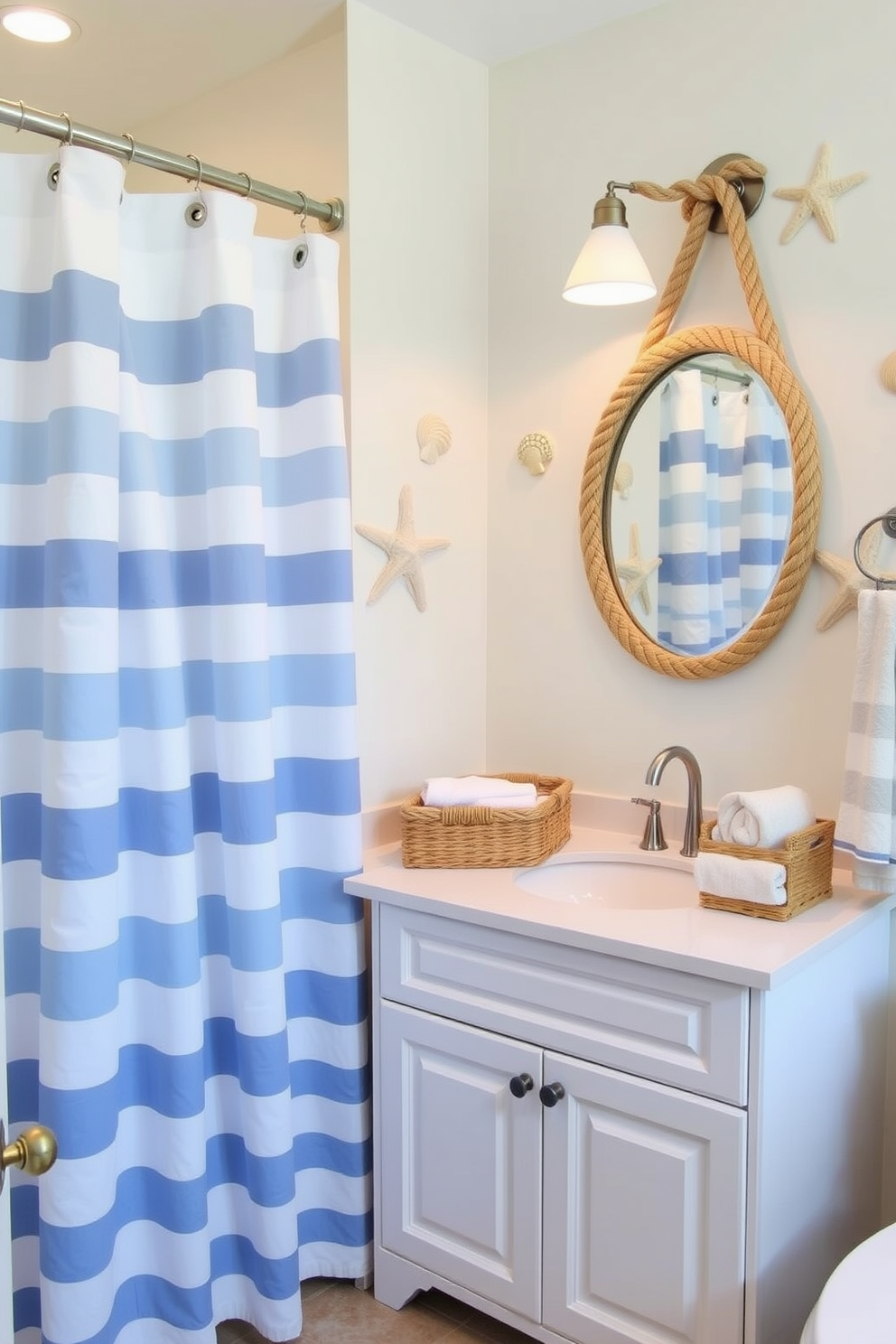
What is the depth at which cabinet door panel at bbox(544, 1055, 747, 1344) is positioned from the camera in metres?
1.62

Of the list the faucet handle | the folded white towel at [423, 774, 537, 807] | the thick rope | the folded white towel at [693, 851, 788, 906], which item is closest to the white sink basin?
the faucet handle

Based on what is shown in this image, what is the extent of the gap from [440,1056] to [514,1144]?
0.20m

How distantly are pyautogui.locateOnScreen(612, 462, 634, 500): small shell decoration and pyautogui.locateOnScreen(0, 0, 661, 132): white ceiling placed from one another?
0.87m

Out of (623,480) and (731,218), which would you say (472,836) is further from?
(731,218)

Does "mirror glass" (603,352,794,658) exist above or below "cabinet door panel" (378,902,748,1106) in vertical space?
above

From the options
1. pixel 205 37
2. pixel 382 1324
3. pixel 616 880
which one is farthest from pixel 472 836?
pixel 205 37

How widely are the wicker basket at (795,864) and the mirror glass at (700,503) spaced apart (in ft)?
1.44

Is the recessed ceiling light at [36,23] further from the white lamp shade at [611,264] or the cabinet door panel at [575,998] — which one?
the cabinet door panel at [575,998]

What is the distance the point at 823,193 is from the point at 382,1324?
7.01ft

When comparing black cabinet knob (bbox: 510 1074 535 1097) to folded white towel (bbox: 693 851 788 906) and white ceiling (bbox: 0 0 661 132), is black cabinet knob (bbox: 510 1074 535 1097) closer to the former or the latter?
folded white towel (bbox: 693 851 788 906)

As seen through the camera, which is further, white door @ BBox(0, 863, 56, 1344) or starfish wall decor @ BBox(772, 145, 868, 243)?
starfish wall decor @ BBox(772, 145, 868, 243)

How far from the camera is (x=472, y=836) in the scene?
2.07 m

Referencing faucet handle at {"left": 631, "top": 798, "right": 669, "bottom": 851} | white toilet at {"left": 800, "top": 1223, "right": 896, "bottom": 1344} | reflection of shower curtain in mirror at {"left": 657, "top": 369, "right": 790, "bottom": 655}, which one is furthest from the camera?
faucet handle at {"left": 631, "top": 798, "right": 669, "bottom": 851}

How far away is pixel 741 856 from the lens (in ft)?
5.94
